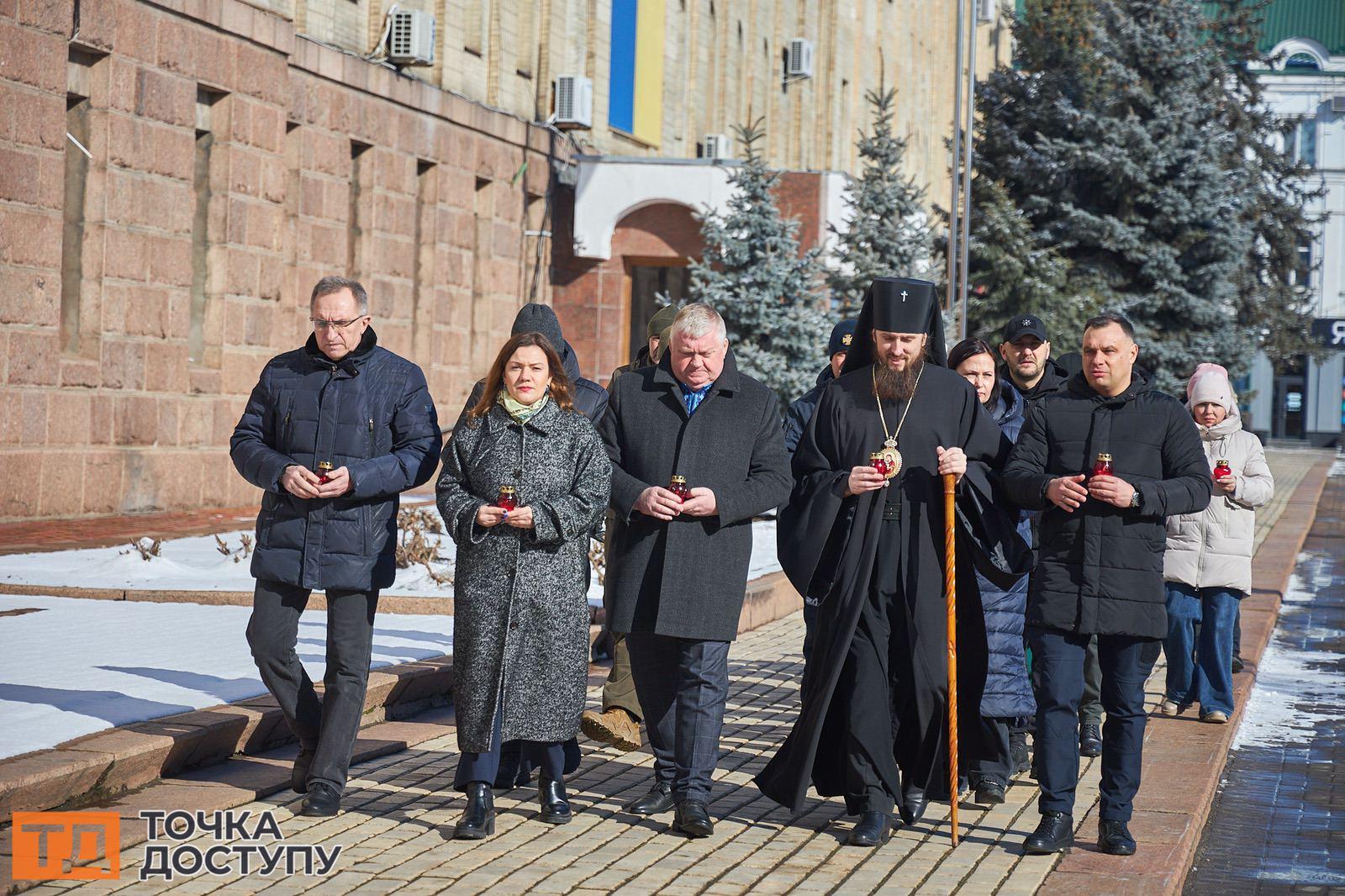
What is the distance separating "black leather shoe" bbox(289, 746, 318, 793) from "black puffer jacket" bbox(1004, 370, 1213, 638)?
2781 mm

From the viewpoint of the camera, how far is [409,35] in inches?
877

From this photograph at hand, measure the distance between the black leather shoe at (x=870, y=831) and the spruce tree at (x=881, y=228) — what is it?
1791 cm

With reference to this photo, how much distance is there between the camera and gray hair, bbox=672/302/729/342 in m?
7.16

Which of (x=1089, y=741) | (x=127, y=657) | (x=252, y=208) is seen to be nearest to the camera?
(x=1089, y=741)

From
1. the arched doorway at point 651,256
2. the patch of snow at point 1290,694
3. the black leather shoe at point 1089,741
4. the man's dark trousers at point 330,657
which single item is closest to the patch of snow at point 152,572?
the black leather shoe at point 1089,741

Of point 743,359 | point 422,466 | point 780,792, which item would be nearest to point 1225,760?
point 780,792

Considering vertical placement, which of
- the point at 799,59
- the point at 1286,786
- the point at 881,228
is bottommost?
the point at 1286,786

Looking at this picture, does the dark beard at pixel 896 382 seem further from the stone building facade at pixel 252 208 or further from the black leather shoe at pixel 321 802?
the stone building facade at pixel 252 208

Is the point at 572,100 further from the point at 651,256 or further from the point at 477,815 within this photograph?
the point at 477,815

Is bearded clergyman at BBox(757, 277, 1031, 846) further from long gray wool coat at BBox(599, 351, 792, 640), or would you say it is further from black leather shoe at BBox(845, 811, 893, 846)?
long gray wool coat at BBox(599, 351, 792, 640)

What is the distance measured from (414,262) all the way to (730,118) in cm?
1228

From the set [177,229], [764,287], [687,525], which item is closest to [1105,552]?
[687,525]

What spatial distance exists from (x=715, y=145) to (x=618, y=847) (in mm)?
26867

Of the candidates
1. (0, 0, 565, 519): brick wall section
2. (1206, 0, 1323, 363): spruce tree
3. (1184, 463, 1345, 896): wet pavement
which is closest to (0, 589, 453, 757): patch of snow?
(1184, 463, 1345, 896): wet pavement
